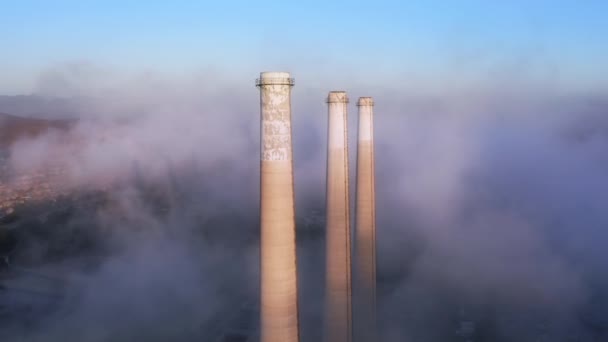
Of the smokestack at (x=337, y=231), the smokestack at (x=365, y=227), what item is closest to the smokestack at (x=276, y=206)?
the smokestack at (x=337, y=231)

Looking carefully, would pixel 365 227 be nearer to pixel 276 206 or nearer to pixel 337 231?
pixel 337 231

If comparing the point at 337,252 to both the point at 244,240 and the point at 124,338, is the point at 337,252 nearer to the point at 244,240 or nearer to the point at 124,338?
the point at 124,338

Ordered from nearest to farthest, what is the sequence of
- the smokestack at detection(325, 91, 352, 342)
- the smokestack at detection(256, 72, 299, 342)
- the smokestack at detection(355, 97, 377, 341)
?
the smokestack at detection(256, 72, 299, 342), the smokestack at detection(325, 91, 352, 342), the smokestack at detection(355, 97, 377, 341)

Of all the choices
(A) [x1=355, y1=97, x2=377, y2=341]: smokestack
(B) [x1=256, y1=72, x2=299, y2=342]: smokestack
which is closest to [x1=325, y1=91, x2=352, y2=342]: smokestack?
(A) [x1=355, y1=97, x2=377, y2=341]: smokestack

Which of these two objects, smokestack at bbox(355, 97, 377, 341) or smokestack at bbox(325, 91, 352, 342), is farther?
smokestack at bbox(355, 97, 377, 341)

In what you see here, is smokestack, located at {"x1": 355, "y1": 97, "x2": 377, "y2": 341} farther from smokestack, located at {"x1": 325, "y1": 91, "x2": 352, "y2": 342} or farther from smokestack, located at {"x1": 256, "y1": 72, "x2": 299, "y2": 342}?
smokestack, located at {"x1": 256, "y1": 72, "x2": 299, "y2": 342}

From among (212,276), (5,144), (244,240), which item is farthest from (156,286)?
(5,144)

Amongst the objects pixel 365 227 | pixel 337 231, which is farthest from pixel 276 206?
pixel 365 227
